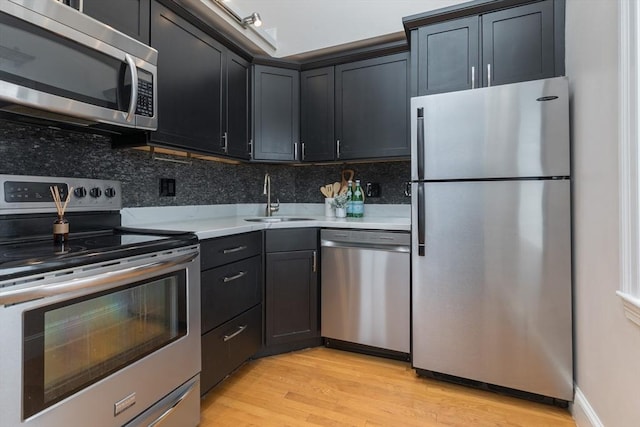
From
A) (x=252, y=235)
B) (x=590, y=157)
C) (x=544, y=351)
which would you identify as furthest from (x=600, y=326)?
(x=252, y=235)

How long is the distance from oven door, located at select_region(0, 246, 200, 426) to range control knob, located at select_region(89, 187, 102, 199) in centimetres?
62

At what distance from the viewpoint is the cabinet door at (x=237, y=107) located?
220 centimetres

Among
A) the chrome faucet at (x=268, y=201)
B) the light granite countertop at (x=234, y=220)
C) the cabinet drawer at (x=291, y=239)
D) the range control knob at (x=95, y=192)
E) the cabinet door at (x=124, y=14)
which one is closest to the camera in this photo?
the cabinet door at (x=124, y=14)

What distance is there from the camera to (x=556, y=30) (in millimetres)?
1736

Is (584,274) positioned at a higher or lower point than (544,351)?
higher

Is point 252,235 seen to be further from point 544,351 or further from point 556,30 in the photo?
point 556,30

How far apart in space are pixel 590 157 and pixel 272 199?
2.30 metres

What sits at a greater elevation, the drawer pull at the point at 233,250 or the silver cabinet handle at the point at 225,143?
A: the silver cabinet handle at the point at 225,143

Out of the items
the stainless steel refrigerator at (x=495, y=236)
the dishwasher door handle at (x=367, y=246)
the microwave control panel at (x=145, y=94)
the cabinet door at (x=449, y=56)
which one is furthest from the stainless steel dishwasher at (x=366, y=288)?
the microwave control panel at (x=145, y=94)

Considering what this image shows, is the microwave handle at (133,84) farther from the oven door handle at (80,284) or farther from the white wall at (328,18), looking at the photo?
the white wall at (328,18)

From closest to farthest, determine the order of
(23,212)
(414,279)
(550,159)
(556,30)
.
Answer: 1. (23,212)
2. (550,159)
3. (556,30)
4. (414,279)

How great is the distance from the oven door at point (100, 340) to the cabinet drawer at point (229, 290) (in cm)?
16

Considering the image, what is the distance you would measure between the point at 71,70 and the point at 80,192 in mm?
577

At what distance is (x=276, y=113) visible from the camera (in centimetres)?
255
